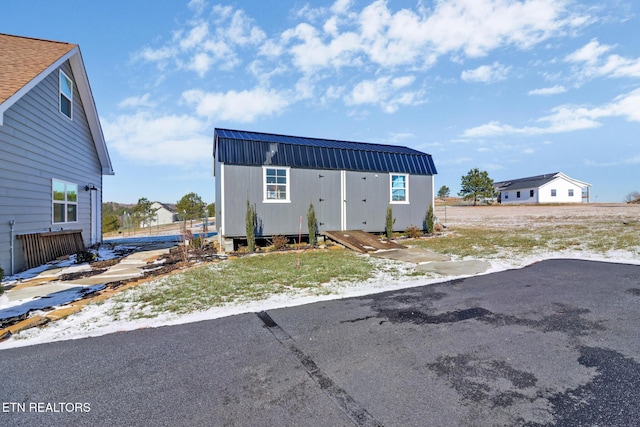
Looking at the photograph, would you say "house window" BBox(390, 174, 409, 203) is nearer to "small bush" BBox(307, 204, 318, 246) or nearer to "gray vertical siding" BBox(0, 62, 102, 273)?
"small bush" BBox(307, 204, 318, 246)

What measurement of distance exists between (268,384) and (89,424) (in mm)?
1266

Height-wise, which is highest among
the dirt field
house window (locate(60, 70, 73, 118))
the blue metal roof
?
house window (locate(60, 70, 73, 118))

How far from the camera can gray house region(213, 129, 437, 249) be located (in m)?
11.0

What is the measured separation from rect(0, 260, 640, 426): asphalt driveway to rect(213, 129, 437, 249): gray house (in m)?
7.43

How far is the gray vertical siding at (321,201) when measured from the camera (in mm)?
10961

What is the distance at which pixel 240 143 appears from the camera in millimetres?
11188

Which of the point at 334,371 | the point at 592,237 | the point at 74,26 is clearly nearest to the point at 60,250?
the point at 74,26

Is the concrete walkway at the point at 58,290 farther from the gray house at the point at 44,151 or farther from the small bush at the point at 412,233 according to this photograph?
the small bush at the point at 412,233

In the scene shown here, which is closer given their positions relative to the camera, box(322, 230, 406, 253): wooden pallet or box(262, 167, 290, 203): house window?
box(322, 230, 406, 253): wooden pallet

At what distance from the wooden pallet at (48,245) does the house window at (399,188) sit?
494 inches
